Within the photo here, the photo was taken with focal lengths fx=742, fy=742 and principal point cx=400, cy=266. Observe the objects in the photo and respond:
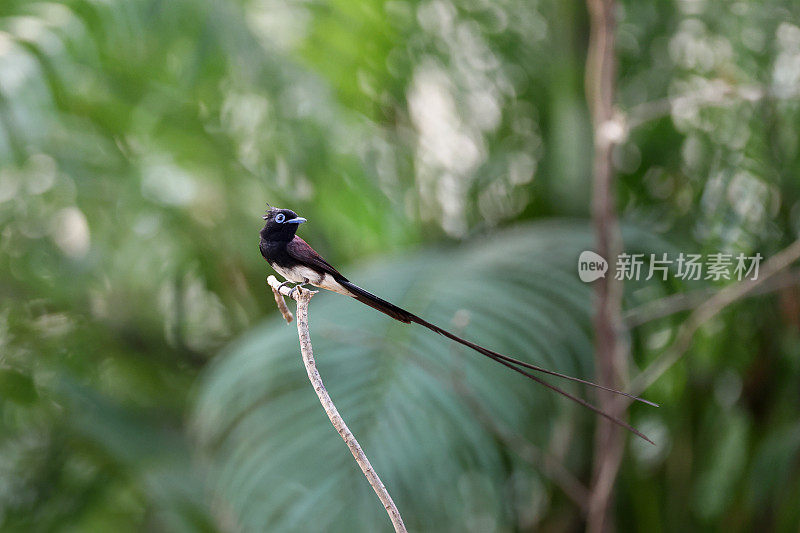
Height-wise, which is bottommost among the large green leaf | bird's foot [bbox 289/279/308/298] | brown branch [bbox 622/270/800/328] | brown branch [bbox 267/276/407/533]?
brown branch [bbox 267/276/407/533]

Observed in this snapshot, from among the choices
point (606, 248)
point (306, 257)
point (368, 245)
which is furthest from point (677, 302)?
point (306, 257)

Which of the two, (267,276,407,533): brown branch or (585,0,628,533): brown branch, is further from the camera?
(585,0,628,533): brown branch

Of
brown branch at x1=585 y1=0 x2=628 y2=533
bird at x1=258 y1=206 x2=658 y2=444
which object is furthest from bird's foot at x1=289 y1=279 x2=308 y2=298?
brown branch at x1=585 y1=0 x2=628 y2=533

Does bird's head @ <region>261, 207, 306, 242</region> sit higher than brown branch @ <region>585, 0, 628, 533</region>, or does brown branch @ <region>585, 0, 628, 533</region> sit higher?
brown branch @ <region>585, 0, 628, 533</region>

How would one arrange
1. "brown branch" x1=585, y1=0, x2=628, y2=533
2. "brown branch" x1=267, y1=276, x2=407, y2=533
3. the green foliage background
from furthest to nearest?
the green foliage background < "brown branch" x1=585, y1=0, x2=628, y2=533 < "brown branch" x1=267, y1=276, x2=407, y2=533

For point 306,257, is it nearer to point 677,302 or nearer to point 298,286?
point 298,286

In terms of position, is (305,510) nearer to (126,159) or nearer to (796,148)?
(126,159)

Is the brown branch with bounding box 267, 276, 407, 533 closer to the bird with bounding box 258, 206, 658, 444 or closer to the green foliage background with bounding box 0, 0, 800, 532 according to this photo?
the bird with bounding box 258, 206, 658, 444

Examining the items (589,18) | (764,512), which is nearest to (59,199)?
(589,18)

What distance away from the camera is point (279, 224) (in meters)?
0.16

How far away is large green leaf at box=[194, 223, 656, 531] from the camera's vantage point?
0.58 m

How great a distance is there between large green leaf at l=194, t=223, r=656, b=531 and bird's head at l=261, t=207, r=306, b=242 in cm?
39

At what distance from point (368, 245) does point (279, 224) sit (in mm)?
745

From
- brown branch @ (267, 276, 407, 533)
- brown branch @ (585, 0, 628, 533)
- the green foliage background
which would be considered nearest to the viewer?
brown branch @ (267, 276, 407, 533)
